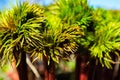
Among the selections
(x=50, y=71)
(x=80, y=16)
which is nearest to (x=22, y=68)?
(x=50, y=71)

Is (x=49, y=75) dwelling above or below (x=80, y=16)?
below

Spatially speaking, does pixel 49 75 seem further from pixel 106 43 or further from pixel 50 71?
pixel 106 43

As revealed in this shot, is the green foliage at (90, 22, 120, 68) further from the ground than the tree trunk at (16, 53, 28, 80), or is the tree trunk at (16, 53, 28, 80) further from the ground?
the green foliage at (90, 22, 120, 68)

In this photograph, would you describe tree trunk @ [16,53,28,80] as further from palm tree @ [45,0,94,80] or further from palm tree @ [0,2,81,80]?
palm tree @ [45,0,94,80]

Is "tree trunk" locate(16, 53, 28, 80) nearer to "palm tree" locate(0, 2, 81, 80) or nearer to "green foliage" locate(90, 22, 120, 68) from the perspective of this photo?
"palm tree" locate(0, 2, 81, 80)

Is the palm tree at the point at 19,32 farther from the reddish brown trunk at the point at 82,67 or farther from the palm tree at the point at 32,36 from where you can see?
the reddish brown trunk at the point at 82,67

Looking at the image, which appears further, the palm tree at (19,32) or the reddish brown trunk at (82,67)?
the reddish brown trunk at (82,67)

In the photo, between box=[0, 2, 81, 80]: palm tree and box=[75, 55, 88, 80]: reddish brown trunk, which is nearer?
box=[0, 2, 81, 80]: palm tree

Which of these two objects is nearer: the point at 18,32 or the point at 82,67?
the point at 18,32

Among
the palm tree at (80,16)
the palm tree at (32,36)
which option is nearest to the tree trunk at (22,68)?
the palm tree at (32,36)

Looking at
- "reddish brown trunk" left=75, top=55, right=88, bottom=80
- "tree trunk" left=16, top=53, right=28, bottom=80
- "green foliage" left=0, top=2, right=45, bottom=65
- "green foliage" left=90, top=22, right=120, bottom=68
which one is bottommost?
"reddish brown trunk" left=75, top=55, right=88, bottom=80

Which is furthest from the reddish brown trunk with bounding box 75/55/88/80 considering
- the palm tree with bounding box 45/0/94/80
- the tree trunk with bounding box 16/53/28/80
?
the tree trunk with bounding box 16/53/28/80

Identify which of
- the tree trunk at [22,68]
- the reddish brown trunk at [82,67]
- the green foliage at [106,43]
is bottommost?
the reddish brown trunk at [82,67]
